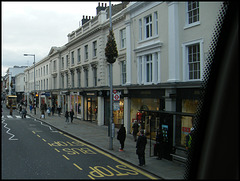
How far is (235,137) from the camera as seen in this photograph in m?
1.61

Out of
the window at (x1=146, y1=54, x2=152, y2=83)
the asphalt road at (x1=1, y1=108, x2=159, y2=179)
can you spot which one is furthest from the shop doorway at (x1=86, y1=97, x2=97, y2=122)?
the window at (x1=146, y1=54, x2=152, y2=83)

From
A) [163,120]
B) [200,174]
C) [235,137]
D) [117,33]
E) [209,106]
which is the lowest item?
[163,120]

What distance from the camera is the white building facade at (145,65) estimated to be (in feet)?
33.3

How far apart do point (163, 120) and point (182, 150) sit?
185 centimetres

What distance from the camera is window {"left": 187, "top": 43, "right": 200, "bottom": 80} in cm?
1258

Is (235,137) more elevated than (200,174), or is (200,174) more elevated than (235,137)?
(235,137)

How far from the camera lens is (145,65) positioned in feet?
56.4

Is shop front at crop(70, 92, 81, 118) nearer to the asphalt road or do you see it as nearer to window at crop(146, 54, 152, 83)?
the asphalt road

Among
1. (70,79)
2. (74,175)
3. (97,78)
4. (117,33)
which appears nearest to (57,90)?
(70,79)

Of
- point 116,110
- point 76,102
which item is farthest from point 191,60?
point 76,102

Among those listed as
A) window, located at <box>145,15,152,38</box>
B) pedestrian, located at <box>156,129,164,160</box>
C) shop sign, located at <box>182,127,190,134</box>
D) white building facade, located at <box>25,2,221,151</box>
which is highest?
window, located at <box>145,15,152,38</box>

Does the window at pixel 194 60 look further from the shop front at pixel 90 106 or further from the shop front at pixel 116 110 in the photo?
the shop front at pixel 90 106

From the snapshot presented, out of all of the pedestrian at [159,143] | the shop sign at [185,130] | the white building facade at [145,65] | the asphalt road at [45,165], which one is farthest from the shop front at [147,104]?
the asphalt road at [45,165]

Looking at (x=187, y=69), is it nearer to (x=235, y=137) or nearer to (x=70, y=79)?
(x=235, y=137)
